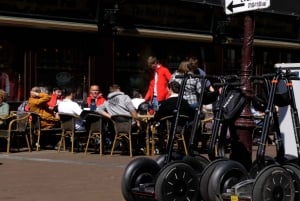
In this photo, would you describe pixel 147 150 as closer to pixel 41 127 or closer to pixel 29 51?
pixel 41 127

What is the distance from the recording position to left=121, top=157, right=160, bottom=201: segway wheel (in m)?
7.94

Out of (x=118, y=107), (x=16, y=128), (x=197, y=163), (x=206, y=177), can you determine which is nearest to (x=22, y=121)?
(x=16, y=128)

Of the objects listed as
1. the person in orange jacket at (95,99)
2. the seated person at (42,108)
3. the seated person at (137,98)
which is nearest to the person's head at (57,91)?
the person in orange jacket at (95,99)

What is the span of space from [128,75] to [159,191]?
42.6 ft

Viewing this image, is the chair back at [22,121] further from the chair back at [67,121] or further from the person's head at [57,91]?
the person's head at [57,91]

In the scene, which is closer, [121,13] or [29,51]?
[29,51]

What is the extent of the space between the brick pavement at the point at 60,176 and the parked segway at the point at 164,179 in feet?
3.05

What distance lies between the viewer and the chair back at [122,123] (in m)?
14.1

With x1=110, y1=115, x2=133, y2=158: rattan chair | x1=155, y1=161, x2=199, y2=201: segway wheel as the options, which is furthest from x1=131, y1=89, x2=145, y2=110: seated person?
x1=155, y1=161, x2=199, y2=201: segway wheel

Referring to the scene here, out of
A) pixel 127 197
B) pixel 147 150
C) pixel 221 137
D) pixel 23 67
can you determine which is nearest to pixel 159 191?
pixel 127 197

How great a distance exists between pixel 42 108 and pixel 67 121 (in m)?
1.03

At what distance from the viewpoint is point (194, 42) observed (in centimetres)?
2209

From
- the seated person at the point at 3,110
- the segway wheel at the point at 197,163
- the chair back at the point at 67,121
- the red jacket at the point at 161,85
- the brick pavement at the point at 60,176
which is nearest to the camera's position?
the segway wheel at the point at 197,163

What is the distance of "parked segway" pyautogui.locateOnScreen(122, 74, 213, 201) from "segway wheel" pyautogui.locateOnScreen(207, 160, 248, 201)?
1.15ft
